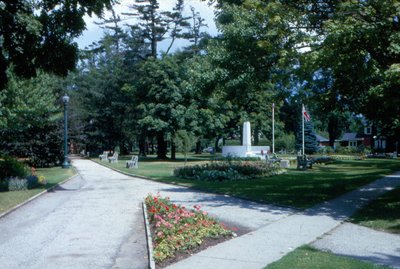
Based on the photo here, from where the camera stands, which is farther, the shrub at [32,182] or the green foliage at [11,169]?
the green foliage at [11,169]

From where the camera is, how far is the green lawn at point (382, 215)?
10.0m

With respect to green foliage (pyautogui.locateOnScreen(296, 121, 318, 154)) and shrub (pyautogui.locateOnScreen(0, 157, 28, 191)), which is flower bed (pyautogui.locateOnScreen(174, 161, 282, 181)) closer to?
shrub (pyautogui.locateOnScreen(0, 157, 28, 191))

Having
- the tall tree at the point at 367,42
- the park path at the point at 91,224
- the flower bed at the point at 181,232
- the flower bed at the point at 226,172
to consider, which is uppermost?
the tall tree at the point at 367,42

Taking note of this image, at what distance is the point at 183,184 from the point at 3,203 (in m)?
7.96

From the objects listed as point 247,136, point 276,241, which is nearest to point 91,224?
point 276,241

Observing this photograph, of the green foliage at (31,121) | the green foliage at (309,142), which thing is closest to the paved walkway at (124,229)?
the green foliage at (31,121)

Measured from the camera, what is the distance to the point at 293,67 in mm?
13312

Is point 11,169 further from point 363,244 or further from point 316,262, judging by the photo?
point 316,262

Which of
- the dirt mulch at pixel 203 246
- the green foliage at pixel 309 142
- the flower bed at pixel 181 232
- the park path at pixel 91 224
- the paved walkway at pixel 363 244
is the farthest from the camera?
the green foliage at pixel 309 142

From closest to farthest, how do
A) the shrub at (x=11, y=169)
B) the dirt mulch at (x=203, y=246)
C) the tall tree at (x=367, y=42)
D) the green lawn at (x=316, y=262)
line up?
the green lawn at (x=316, y=262) → the dirt mulch at (x=203, y=246) → the tall tree at (x=367, y=42) → the shrub at (x=11, y=169)

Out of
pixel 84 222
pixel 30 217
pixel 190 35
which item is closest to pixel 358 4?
pixel 84 222

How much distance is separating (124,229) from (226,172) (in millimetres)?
11991

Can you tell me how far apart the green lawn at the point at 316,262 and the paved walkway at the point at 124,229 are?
11.3 inches

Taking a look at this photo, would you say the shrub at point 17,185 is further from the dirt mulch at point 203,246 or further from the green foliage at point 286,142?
the green foliage at point 286,142
